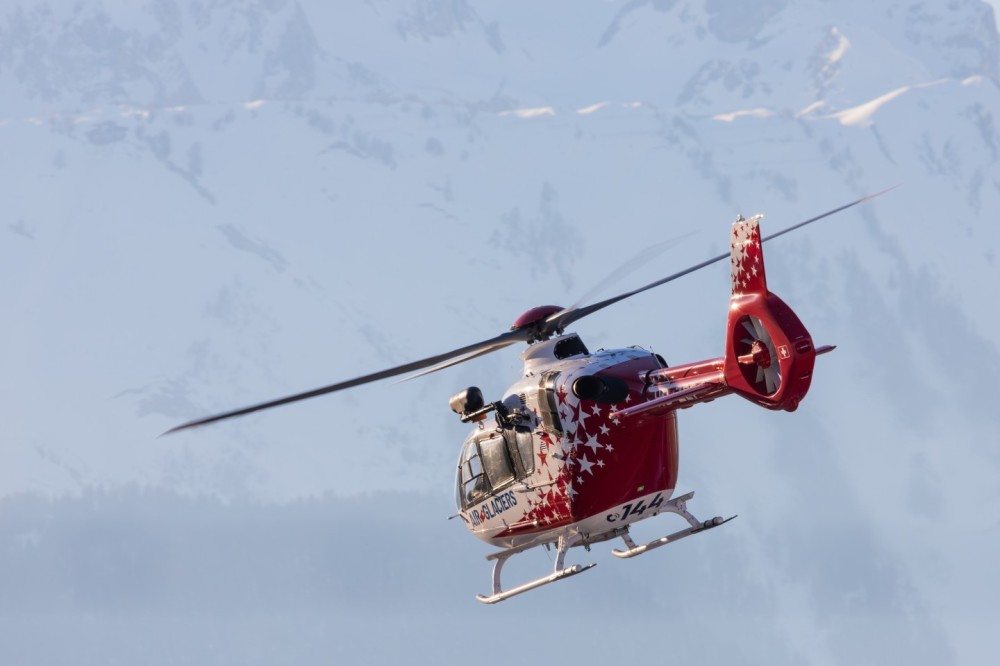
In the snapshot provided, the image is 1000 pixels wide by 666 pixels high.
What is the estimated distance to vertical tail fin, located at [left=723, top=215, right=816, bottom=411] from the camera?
31.1 metres

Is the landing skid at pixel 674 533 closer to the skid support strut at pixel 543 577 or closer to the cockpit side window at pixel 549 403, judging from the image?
the skid support strut at pixel 543 577

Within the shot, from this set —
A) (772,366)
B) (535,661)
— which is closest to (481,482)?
(772,366)

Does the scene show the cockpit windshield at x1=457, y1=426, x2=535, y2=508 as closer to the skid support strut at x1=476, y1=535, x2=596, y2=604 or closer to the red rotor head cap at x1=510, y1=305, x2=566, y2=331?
the skid support strut at x1=476, y1=535, x2=596, y2=604

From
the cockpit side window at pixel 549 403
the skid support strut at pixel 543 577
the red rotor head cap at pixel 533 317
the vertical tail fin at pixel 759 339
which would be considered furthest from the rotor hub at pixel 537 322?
the vertical tail fin at pixel 759 339

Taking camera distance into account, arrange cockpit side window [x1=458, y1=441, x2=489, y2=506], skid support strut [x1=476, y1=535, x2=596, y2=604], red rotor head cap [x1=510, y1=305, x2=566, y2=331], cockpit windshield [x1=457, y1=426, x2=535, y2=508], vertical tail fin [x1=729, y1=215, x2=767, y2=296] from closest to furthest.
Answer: vertical tail fin [x1=729, y1=215, x2=767, y2=296], skid support strut [x1=476, y1=535, x2=596, y2=604], cockpit windshield [x1=457, y1=426, x2=535, y2=508], red rotor head cap [x1=510, y1=305, x2=566, y2=331], cockpit side window [x1=458, y1=441, x2=489, y2=506]

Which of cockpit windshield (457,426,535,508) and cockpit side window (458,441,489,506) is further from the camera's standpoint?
cockpit side window (458,441,489,506)

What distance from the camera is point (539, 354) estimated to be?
3697 cm

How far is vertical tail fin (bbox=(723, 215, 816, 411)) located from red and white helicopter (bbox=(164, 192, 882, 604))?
0.17 feet

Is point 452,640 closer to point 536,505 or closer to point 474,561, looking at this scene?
point 474,561

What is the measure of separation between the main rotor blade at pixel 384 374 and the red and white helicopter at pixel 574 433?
0.15ft

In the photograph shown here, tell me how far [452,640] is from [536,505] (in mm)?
165075

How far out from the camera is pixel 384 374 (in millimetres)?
34094

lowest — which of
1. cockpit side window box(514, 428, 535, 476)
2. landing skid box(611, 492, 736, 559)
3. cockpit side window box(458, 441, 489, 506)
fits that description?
landing skid box(611, 492, 736, 559)

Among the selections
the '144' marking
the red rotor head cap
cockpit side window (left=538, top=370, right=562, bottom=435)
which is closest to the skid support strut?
the '144' marking
